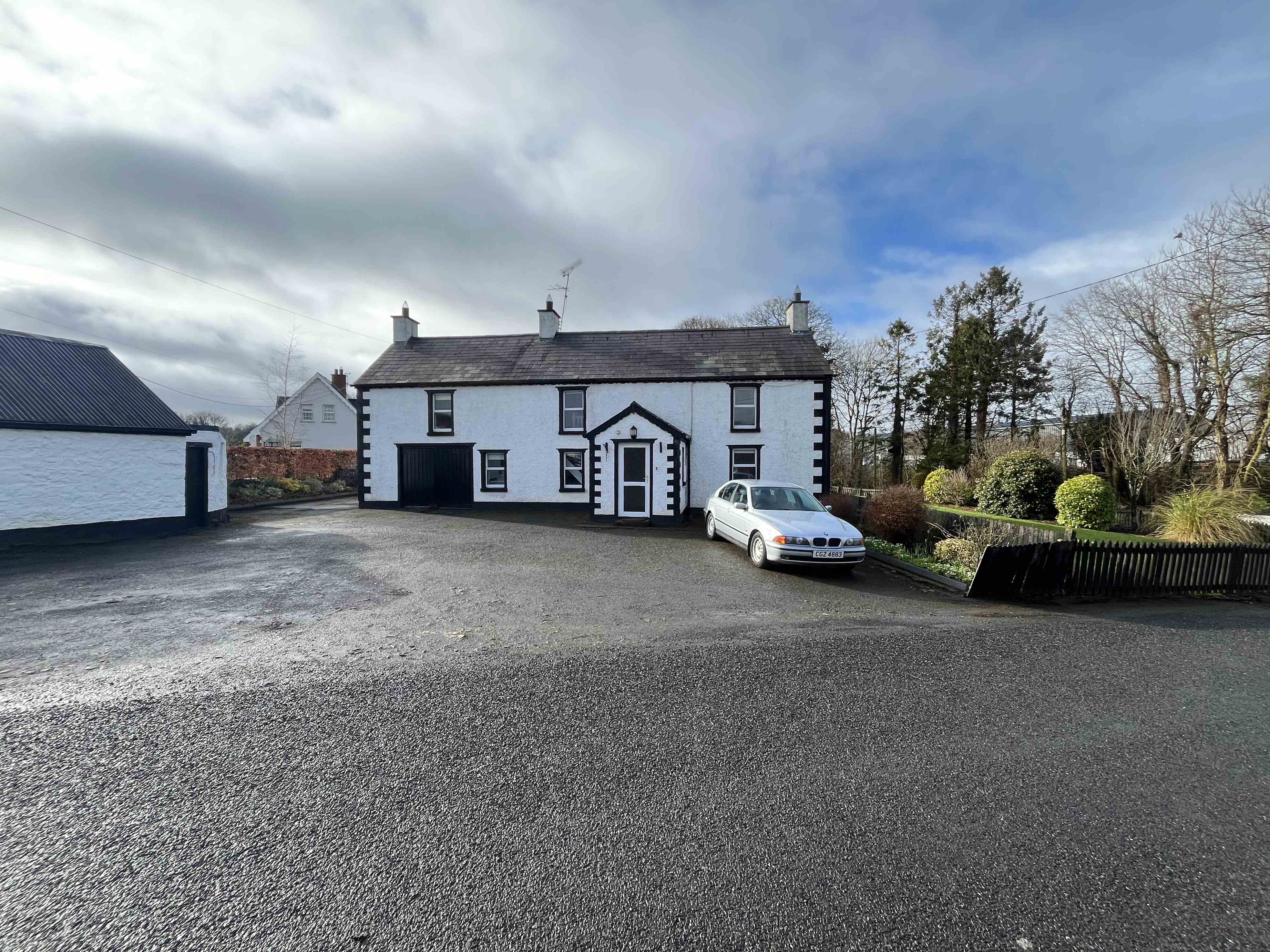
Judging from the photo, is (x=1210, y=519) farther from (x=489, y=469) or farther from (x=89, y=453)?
(x=89, y=453)

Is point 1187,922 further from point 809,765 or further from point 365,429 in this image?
point 365,429

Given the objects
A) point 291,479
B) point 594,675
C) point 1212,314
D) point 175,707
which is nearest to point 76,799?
point 175,707

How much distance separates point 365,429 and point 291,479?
6212 millimetres

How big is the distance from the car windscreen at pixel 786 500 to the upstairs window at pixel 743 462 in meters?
6.56

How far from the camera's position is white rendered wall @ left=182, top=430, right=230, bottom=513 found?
48.4 ft

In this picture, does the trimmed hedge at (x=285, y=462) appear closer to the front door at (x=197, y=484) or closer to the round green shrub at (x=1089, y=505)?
the front door at (x=197, y=484)

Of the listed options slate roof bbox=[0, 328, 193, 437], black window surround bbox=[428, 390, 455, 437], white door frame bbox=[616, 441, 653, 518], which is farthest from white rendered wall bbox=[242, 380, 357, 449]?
white door frame bbox=[616, 441, 653, 518]

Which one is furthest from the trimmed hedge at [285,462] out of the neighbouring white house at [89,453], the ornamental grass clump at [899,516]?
the ornamental grass clump at [899,516]

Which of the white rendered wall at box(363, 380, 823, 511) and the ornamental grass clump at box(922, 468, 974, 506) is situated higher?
the white rendered wall at box(363, 380, 823, 511)

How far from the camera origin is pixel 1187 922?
2.30 metres

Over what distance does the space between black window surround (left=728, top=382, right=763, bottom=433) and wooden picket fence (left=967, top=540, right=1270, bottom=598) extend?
10.7 meters

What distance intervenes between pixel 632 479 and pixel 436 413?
334 inches

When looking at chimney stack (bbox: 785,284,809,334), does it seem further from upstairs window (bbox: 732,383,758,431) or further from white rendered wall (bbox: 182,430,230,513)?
white rendered wall (bbox: 182,430,230,513)

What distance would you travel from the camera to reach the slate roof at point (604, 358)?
61.3 feet
